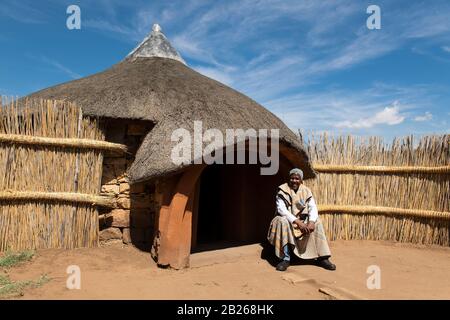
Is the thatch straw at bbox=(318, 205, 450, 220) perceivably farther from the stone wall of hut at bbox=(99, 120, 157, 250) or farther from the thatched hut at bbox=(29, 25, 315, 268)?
the stone wall of hut at bbox=(99, 120, 157, 250)

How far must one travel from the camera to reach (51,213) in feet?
17.8

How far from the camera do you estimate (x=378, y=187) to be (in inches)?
282

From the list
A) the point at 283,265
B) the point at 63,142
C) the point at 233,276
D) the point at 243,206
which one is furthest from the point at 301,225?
the point at 63,142

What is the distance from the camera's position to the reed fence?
525 cm

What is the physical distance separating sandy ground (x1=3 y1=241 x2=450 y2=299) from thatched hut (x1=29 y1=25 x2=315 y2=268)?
1.44 feet

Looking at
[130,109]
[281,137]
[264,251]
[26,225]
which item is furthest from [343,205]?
[26,225]

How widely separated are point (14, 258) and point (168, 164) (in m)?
2.46

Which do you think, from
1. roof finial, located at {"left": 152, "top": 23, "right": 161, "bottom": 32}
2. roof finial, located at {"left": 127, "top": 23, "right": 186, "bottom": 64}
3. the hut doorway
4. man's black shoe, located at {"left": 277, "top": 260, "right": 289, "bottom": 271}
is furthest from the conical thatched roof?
man's black shoe, located at {"left": 277, "top": 260, "right": 289, "bottom": 271}

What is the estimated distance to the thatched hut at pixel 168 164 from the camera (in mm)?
4980

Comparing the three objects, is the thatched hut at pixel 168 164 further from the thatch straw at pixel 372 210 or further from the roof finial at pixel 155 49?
the thatch straw at pixel 372 210

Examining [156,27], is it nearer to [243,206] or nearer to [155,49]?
[155,49]

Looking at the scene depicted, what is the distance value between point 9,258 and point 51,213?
2.71 feet
